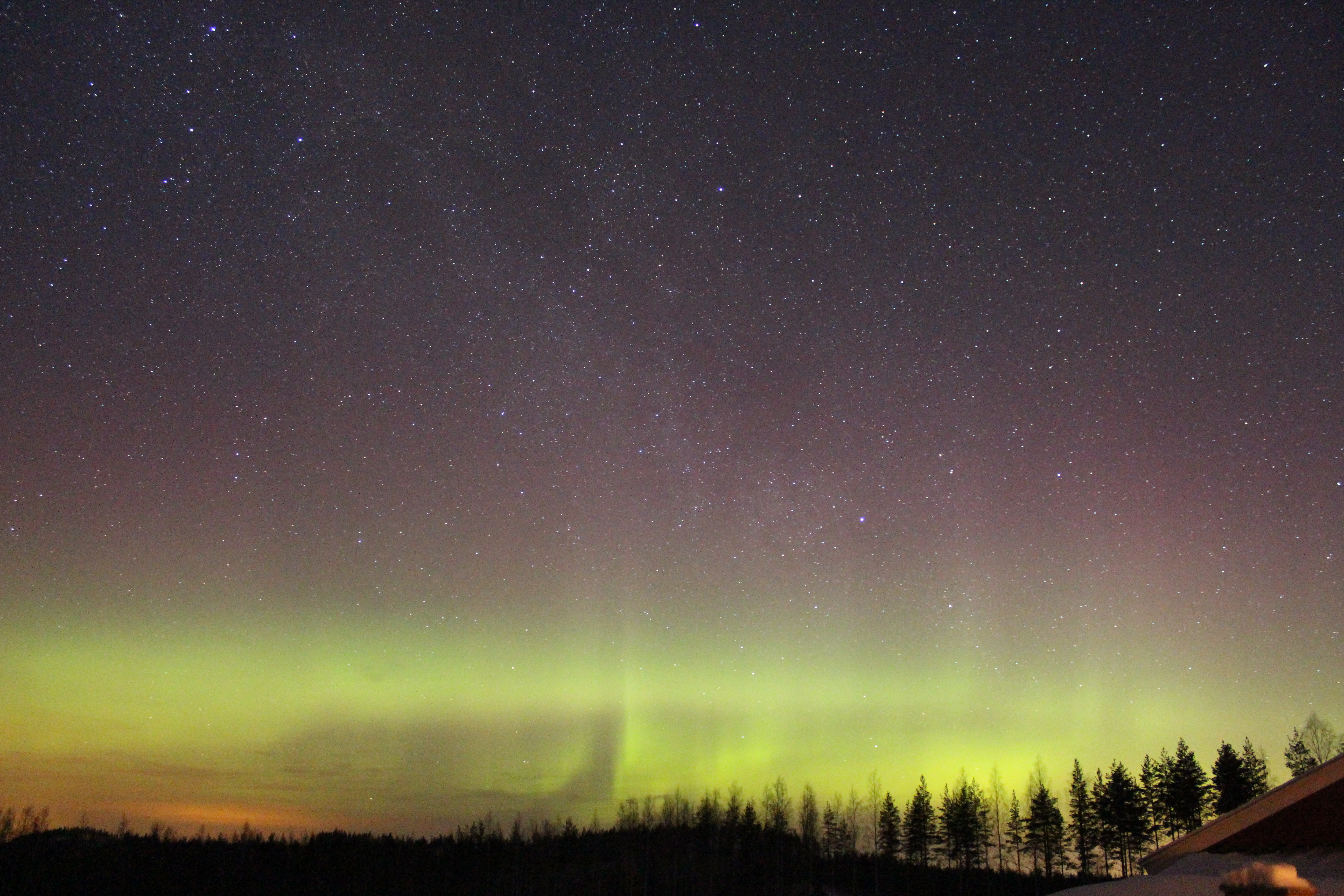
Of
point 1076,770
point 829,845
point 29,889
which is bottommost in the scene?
point 29,889

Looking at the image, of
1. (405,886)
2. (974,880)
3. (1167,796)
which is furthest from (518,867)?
(1167,796)

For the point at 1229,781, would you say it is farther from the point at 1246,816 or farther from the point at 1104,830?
the point at 1246,816

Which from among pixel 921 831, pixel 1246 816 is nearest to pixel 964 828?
pixel 921 831

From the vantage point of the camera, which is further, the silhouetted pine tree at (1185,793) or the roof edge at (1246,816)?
the silhouetted pine tree at (1185,793)

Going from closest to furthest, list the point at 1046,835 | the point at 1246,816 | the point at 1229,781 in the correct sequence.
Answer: the point at 1246,816 → the point at 1229,781 → the point at 1046,835

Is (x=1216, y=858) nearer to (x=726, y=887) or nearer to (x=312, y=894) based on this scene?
(x=726, y=887)

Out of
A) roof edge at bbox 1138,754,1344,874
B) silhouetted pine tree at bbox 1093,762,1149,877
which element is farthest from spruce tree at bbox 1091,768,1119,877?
roof edge at bbox 1138,754,1344,874

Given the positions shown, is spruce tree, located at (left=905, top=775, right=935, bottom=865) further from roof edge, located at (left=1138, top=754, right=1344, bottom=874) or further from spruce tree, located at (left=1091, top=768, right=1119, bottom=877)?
roof edge, located at (left=1138, top=754, right=1344, bottom=874)

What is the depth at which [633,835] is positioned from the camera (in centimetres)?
10188

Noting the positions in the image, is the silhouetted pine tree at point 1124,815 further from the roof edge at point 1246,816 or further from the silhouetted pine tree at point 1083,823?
the roof edge at point 1246,816

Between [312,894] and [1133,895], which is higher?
[1133,895]

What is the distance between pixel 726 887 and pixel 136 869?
71.9 meters

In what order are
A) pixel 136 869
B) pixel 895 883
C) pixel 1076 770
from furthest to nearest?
pixel 136 869
pixel 895 883
pixel 1076 770

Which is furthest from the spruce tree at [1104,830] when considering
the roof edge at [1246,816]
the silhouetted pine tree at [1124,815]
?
the roof edge at [1246,816]
